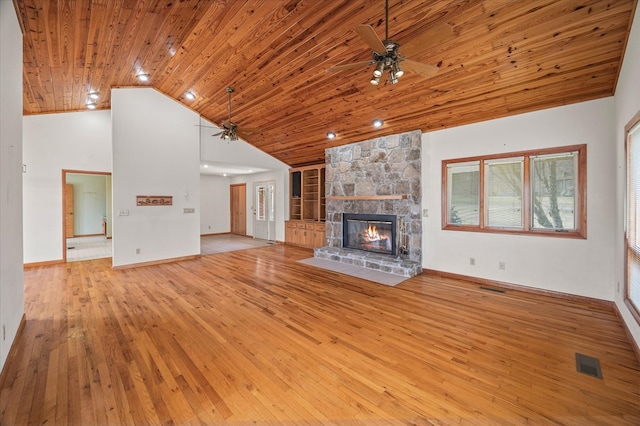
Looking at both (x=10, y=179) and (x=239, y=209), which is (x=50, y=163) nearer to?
(x=10, y=179)

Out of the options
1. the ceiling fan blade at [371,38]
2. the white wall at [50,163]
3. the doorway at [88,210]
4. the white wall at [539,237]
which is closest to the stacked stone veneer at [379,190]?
the white wall at [539,237]

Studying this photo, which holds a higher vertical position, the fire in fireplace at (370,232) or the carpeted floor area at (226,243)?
the fire in fireplace at (370,232)

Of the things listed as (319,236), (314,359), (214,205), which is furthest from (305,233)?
(314,359)

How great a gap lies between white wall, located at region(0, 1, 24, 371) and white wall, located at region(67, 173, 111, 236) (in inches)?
343

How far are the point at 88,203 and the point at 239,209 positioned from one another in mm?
5511

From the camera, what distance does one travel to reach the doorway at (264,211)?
30.5ft

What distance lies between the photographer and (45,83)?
4598 millimetres

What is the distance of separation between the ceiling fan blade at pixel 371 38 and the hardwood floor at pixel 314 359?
283 centimetres

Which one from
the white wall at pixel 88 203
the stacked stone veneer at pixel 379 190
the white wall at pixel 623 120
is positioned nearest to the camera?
the white wall at pixel 623 120

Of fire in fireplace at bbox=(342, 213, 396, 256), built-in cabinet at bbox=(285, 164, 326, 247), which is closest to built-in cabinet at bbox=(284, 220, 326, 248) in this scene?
built-in cabinet at bbox=(285, 164, 326, 247)

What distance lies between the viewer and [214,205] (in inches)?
422

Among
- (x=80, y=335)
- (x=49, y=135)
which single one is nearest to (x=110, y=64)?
(x=49, y=135)

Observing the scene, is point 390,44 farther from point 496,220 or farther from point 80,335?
point 80,335

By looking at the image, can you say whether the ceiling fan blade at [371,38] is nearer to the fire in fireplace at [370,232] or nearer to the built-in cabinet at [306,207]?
the fire in fireplace at [370,232]
